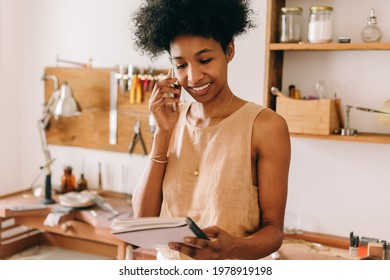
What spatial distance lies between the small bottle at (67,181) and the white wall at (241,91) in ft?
0.35

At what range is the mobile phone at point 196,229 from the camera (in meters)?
0.87

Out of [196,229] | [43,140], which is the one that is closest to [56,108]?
[43,140]

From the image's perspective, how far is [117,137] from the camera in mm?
2750

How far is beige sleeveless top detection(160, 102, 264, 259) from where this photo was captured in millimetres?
1081

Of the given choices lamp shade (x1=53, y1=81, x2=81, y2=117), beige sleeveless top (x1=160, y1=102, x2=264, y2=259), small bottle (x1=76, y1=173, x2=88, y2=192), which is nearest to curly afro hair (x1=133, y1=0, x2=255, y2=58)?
beige sleeveless top (x1=160, y1=102, x2=264, y2=259)

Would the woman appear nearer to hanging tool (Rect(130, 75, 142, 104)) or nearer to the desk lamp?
hanging tool (Rect(130, 75, 142, 104))

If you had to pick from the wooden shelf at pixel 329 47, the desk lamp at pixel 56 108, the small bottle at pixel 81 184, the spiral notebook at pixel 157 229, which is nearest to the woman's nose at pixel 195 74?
the spiral notebook at pixel 157 229

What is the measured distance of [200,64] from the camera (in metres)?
1.08

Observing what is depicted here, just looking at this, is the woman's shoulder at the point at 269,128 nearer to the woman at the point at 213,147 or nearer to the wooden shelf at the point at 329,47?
the woman at the point at 213,147

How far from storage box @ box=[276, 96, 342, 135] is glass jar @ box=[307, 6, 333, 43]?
26 centimetres

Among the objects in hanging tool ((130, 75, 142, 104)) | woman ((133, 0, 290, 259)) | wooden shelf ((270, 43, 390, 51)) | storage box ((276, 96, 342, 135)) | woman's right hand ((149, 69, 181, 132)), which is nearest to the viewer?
woman ((133, 0, 290, 259))

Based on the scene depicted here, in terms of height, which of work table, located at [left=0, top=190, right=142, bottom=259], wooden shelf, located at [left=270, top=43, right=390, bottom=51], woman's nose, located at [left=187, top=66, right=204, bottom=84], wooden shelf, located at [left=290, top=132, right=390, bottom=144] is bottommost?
work table, located at [left=0, top=190, right=142, bottom=259]

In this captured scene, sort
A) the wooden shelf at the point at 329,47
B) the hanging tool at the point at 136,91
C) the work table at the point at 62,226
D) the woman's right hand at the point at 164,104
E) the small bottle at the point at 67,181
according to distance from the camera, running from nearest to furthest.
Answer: the woman's right hand at the point at 164,104, the wooden shelf at the point at 329,47, the work table at the point at 62,226, the hanging tool at the point at 136,91, the small bottle at the point at 67,181

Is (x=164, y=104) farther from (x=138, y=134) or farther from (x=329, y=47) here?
(x=138, y=134)
